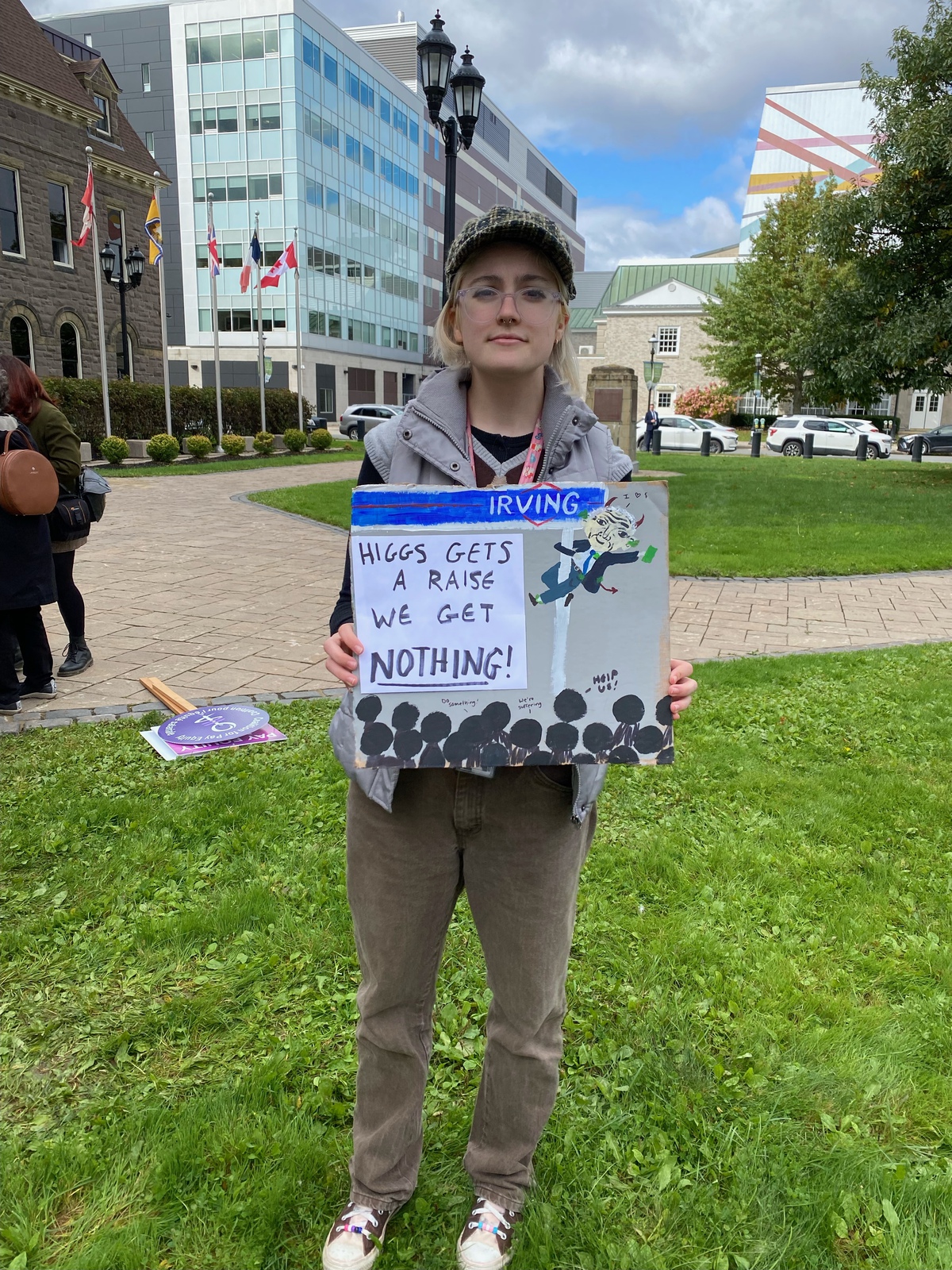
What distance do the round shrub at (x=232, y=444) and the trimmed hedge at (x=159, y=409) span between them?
1418mm

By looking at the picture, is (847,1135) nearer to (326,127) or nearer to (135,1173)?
(135,1173)

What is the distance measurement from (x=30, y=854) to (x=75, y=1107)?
153 cm

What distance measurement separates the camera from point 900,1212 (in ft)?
6.91

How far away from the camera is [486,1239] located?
1.95 metres

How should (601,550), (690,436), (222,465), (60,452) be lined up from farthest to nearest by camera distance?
(690,436), (222,465), (60,452), (601,550)

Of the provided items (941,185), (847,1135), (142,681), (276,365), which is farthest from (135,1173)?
(276,365)

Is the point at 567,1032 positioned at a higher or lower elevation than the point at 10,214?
lower

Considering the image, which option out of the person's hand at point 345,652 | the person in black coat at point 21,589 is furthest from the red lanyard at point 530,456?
the person in black coat at point 21,589

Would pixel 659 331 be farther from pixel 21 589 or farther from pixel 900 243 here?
pixel 21 589

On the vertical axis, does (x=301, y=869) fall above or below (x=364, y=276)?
below

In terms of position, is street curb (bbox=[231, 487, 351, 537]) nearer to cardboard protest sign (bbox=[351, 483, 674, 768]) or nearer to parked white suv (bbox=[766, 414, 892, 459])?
cardboard protest sign (bbox=[351, 483, 674, 768])

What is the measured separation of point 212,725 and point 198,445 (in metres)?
20.4

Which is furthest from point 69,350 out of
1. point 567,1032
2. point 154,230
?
point 567,1032

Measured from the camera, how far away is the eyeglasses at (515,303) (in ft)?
5.57
